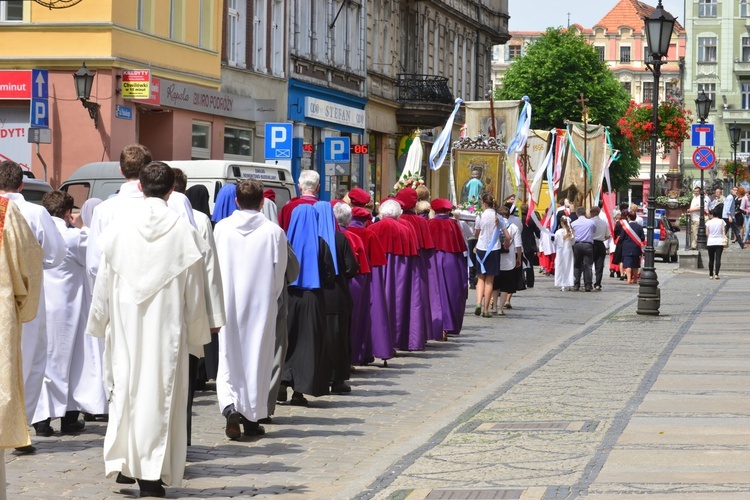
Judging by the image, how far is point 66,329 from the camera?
36.2 feet

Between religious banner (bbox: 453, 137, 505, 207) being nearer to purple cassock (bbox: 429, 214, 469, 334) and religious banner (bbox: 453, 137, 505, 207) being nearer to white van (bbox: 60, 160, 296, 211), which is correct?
white van (bbox: 60, 160, 296, 211)

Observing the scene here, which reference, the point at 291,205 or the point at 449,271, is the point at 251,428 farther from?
the point at 449,271

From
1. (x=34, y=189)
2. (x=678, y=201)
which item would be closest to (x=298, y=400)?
(x=34, y=189)

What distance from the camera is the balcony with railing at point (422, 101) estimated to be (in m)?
49.4

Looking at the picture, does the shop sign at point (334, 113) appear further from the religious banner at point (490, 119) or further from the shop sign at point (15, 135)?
the shop sign at point (15, 135)

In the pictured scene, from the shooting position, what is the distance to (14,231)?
764cm

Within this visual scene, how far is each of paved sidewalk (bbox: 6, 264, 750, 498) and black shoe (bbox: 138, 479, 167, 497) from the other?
0.09 metres

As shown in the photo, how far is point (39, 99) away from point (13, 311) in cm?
1893

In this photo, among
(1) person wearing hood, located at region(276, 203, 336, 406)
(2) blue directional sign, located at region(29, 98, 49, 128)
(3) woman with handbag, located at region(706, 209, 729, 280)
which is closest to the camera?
(1) person wearing hood, located at region(276, 203, 336, 406)

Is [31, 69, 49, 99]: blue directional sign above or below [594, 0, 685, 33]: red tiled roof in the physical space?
below

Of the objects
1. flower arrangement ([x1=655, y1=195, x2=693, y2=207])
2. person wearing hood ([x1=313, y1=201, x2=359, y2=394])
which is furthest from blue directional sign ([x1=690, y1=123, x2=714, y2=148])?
flower arrangement ([x1=655, y1=195, x2=693, y2=207])

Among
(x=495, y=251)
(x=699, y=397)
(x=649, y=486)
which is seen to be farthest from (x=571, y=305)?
(x=649, y=486)

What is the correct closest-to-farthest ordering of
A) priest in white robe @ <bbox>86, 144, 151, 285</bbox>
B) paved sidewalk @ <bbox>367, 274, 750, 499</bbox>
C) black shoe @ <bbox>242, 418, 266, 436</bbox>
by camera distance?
paved sidewalk @ <bbox>367, 274, 750, 499</bbox>, priest in white robe @ <bbox>86, 144, 151, 285</bbox>, black shoe @ <bbox>242, 418, 266, 436</bbox>

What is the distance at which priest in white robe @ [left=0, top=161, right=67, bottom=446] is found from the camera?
946cm
